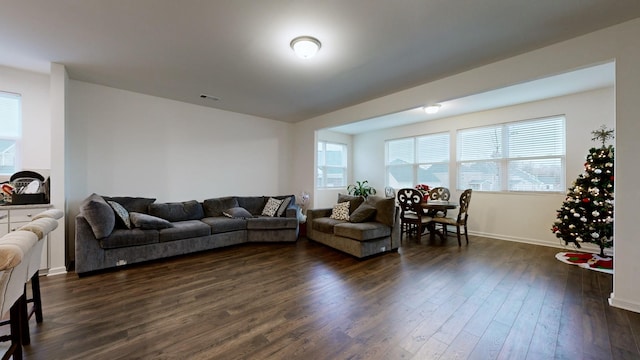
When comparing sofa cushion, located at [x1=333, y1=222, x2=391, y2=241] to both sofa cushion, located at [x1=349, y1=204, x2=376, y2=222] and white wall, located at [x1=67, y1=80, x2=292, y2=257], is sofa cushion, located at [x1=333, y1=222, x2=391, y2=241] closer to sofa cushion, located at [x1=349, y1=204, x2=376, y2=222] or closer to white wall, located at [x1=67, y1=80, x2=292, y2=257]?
sofa cushion, located at [x1=349, y1=204, x2=376, y2=222]

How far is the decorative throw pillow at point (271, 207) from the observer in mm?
5082

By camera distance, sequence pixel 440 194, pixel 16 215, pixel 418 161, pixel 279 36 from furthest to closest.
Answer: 1. pixel 418 161
2. pixel 440 194
3. pixel 16 215
4. pixel 279 36

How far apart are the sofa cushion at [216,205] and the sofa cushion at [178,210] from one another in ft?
0.34

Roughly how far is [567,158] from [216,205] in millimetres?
6470

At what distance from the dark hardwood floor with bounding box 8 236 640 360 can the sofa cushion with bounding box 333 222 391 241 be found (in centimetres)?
42

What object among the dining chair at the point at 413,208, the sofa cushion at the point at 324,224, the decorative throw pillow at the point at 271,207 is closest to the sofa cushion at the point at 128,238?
the decorative throw pillow at the point at 271,207

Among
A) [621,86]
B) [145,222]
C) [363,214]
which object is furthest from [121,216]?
[621,86]

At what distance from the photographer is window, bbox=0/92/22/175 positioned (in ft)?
11.1

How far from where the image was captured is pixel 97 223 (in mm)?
3102

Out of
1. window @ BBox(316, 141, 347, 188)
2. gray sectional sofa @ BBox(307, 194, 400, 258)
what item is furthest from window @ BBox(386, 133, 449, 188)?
gray sectional sofa @ BBox(307, 194, 400, 258)

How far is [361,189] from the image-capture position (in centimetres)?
Answer: 734

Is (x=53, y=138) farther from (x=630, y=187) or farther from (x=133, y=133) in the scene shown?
(x=630, y=187)

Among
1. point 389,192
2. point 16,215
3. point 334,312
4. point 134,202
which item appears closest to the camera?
point 334,312

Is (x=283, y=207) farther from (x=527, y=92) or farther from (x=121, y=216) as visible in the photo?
(x=527, y=92)
